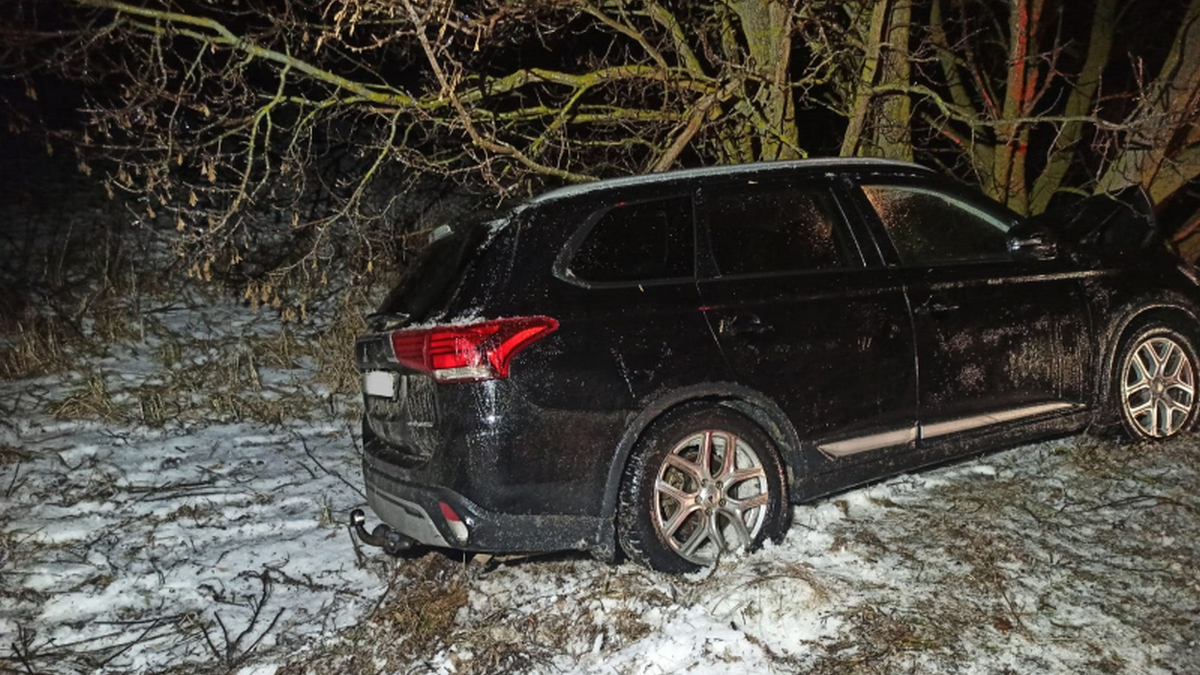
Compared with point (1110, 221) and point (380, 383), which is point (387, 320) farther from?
point (1110, 221)

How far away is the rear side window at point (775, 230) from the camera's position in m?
4.30

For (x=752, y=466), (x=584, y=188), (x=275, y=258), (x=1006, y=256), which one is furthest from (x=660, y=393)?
(x=275, y=258)

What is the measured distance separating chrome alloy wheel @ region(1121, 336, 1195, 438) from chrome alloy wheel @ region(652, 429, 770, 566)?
239 centimetres

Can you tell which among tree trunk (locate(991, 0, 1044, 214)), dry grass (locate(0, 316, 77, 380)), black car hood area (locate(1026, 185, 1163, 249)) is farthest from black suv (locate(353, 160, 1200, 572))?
dry grass (locate(0, 316, 77, 380))

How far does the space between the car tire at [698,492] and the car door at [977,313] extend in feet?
2.97

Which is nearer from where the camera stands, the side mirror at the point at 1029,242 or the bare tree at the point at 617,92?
the side mirror at the point at 1029,242

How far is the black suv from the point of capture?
12.5 ft

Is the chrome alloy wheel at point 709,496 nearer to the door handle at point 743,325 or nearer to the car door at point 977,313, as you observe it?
the door handle at point 743,325

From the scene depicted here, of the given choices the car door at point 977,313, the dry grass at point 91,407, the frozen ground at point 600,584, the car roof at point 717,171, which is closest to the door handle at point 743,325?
the car roof at point 717,171

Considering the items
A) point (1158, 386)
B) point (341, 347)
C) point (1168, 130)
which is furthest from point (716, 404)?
point (341, 347)

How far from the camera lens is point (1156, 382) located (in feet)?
17.7

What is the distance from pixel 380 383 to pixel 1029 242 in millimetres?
3235

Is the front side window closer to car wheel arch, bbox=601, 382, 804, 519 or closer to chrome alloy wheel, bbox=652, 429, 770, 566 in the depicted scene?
car wheel arch, bbox=601, 382, 804, 519

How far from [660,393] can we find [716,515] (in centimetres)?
65
